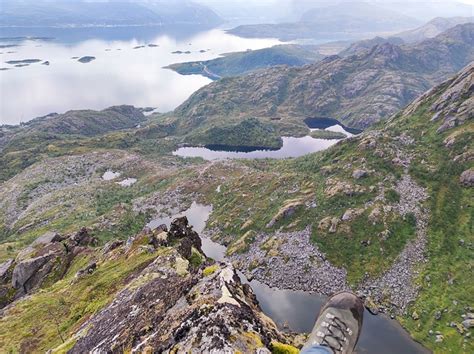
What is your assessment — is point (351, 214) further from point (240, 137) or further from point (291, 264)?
point (240, 137)

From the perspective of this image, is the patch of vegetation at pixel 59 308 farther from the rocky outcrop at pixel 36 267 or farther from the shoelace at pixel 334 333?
the shoelace at pixel 334 333

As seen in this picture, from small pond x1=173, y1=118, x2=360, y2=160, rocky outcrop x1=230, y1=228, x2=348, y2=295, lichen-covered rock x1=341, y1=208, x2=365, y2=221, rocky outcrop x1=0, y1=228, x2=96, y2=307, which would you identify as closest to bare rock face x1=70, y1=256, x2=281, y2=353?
rocky outcrop x1=0, y1=228, x2=96, y2=307

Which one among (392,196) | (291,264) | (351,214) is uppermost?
(392,196)

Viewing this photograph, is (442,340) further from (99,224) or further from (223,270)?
(99,224)

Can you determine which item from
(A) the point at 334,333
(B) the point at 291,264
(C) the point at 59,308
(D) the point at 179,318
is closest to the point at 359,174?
(B) the point at 291,264

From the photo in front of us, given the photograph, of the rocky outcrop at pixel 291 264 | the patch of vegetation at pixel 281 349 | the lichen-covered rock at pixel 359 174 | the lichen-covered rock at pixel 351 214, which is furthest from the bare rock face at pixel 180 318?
the lichen-covered rock at pixel 359 174

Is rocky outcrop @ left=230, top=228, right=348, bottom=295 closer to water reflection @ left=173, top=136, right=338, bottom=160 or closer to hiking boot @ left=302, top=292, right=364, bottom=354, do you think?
hiking boot @ left=302, top=292, right=364, bottom=354

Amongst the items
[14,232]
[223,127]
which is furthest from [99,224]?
[223,127]
